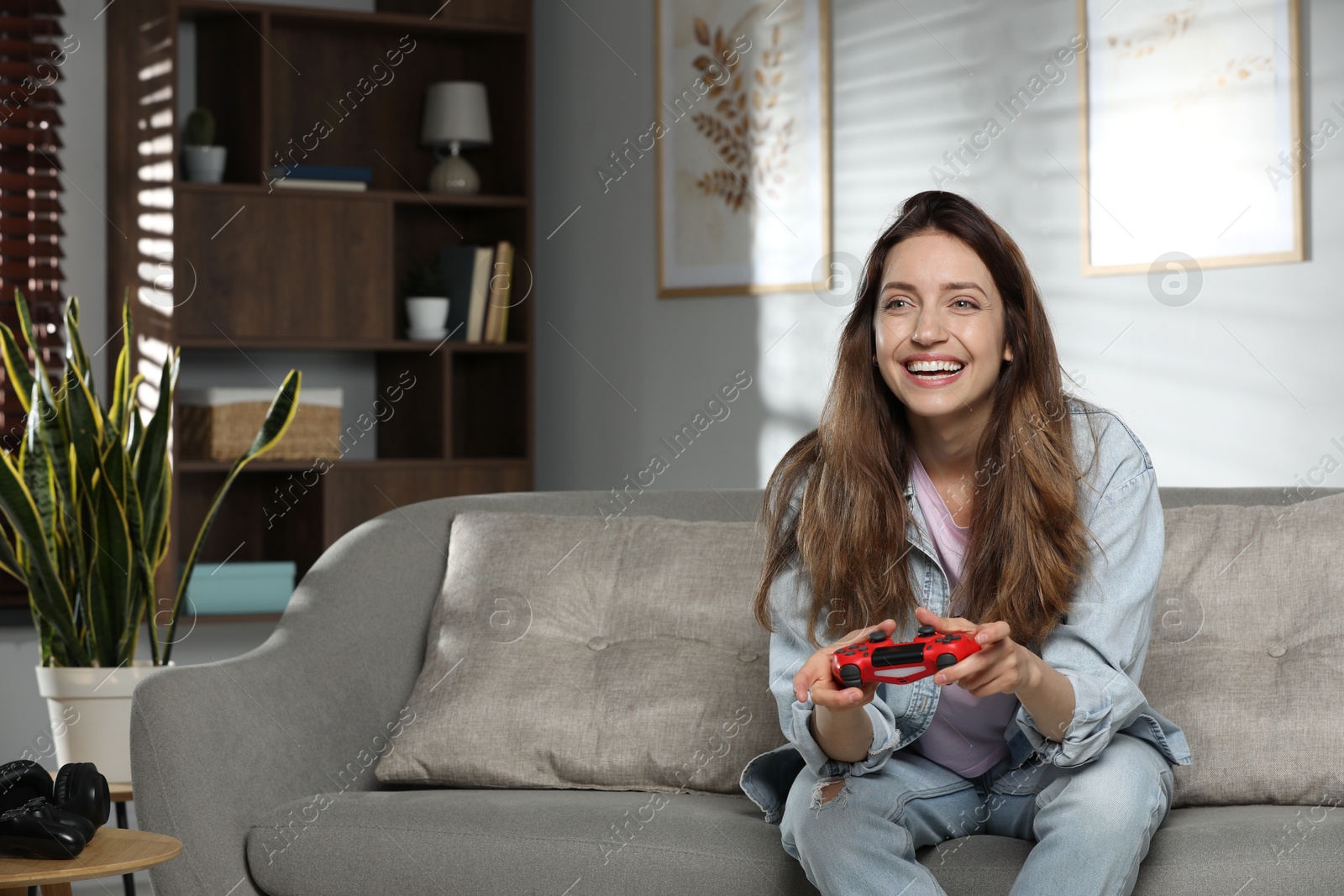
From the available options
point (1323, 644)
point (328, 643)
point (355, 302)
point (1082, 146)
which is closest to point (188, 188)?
point (355, 302)

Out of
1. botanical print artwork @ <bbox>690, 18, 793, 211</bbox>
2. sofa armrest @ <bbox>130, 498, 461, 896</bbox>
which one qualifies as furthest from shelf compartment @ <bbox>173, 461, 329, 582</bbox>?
sofa armrest @ <bbox>130, 498, 461, 896</bbox>

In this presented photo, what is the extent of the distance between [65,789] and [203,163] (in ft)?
8.11

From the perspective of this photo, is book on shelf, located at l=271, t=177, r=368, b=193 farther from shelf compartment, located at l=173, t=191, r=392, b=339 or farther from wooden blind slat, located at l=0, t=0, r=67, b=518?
wooden blind slat, located at l=0, t=0, r=67, b=518

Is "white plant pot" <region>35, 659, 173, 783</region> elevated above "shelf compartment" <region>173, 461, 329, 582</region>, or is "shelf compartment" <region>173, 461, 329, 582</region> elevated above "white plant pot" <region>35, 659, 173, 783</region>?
"shelf compartment" <region>173, 461, 329, 582</region>

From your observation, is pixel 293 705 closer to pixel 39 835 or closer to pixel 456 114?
pixel 39 835

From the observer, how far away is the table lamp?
13.5 ft

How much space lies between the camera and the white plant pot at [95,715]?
8.05ft

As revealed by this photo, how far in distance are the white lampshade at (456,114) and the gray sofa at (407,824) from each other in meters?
2.23

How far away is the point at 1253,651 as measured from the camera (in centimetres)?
197

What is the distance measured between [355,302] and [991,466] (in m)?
2.61

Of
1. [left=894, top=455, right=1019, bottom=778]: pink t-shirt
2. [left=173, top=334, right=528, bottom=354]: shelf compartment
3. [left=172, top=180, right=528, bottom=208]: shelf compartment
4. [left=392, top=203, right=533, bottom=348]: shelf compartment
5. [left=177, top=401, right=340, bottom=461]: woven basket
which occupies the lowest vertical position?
[left=894, top=455, right=1019, bottom=778]: pink t-shirt

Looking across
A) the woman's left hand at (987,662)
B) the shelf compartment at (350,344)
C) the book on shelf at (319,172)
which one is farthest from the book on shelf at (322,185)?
the woman's left hand at (987,662)

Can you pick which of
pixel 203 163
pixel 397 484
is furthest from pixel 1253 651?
pixel 203 163

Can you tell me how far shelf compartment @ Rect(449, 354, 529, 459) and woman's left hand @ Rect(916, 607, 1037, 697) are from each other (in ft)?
9.32
